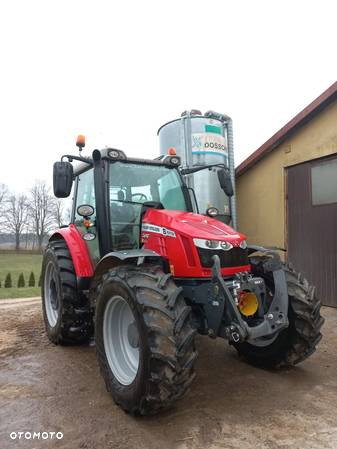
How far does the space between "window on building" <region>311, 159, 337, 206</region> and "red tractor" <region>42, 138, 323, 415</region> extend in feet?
10.0

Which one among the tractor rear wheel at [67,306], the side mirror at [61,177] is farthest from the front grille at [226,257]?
the tractor rear wheel at [67,306]

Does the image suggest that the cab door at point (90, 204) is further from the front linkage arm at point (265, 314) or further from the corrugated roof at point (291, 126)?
the corrugated roof at point (291, 126)

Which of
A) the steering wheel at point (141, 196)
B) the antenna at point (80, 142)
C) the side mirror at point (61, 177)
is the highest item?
the antenna at point (80, 142)

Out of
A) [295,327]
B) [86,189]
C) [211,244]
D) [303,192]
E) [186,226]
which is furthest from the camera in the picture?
[303,192]

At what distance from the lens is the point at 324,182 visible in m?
6.84

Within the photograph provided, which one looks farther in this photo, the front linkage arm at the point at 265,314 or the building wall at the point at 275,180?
the building wall at the point at 275,180

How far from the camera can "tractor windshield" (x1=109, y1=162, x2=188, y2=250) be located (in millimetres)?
4012

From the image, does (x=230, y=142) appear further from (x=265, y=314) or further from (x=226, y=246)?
(x=265, y=314)

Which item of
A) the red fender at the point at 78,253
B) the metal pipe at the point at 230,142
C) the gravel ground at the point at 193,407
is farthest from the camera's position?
the metal pipe at the point at 230,142

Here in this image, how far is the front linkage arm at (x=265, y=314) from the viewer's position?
113 inches

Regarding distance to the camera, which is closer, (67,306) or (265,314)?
(265,314)

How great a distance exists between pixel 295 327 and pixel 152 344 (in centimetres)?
160

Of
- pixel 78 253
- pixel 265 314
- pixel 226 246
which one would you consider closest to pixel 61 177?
pixel 78 253

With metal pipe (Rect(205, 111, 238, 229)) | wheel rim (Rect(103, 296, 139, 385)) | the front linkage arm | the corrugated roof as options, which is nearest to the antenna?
wheel rim (Rect(103, 296, 139, 385))
